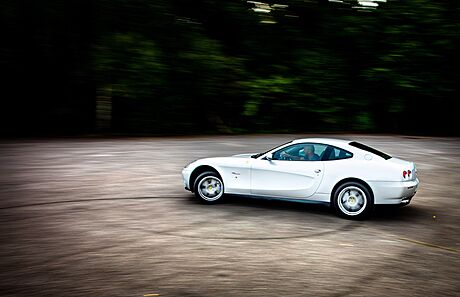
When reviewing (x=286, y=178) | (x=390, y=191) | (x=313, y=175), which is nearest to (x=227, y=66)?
(x=286, y=178)

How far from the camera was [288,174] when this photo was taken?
10.2m

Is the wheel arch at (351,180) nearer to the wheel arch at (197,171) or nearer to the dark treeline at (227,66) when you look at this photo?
the wheel arch at (197,171)

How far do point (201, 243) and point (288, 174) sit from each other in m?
2.78

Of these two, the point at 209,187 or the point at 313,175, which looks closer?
the point at 313,175

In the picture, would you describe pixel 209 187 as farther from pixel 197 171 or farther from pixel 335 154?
pixel 335 154

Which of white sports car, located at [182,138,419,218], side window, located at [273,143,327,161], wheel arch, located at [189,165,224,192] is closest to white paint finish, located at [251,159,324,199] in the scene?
white sports car, located at [182,138,419,218]

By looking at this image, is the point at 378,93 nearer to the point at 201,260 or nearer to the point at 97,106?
the point at 97,106

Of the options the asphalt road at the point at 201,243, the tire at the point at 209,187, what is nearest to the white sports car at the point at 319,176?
the tire at the point at 209,187

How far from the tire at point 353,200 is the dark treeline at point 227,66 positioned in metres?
20.4

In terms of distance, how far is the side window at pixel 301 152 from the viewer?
1027 centimetres

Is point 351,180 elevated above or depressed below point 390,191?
above

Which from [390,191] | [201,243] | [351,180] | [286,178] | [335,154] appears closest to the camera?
[201,243]

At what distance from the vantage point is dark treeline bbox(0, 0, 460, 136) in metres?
29.9

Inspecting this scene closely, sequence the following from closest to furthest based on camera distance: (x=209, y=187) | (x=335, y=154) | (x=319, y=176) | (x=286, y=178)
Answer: (x=319, y=176)
(x=335, y=154)
(x=286, y=178)
(x=209, y=187)
